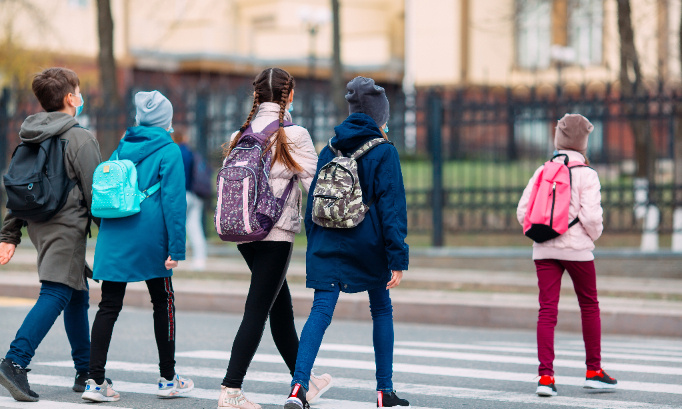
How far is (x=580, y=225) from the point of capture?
20.6ft

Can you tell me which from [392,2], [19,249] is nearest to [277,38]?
[392,2]

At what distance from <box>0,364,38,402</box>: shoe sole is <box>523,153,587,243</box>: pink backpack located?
3.07 metres

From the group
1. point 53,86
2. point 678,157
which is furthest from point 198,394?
point 678,157

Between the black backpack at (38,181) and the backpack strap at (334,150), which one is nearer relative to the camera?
the backpack strap at (334,150)

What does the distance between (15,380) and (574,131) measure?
144 inches

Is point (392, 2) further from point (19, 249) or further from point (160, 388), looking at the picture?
point (160, 388)

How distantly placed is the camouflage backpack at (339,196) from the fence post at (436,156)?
892 cm

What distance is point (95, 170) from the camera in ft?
18.8

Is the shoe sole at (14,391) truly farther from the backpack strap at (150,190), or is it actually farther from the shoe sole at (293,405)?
the shoe sole at (293,405)

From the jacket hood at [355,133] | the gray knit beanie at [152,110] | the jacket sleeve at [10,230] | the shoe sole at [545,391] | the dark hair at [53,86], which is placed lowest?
the shoe sole at [545,391]

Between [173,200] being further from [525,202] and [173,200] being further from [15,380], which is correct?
[525,202]

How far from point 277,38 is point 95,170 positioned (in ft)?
109

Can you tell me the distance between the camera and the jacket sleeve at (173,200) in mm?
5617

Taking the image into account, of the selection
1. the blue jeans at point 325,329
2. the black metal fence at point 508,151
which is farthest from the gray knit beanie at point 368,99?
the black metal fence at point 508,151
